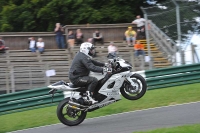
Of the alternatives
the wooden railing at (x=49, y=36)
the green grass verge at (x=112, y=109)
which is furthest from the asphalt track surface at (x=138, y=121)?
the wooden railing at (x=49, y=36)

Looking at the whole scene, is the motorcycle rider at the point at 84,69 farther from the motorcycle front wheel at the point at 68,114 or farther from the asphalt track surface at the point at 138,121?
the asphalt track surface at the point at 138,121

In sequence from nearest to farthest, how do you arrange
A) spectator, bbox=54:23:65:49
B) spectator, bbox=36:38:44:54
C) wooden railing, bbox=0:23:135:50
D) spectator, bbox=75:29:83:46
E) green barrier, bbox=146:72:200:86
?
1. green barrier, bbox=146:72:200:86
2. spectator, bbox=36:38:44:54
3. spectator, bbox=75:29:83:46
4. spectator, bbox=54:23:65:49
5. wooden railing, bbox=0:23:135:50

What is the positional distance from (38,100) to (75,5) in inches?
537

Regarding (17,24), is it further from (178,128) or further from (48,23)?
(178,128)

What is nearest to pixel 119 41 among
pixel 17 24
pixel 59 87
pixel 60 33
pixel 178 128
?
pixel 60 33

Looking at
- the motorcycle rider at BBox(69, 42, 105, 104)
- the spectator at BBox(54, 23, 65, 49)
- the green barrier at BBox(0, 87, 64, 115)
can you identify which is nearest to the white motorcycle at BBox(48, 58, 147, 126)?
the motorcycle rider at BBox(69, 42, 105, 104)

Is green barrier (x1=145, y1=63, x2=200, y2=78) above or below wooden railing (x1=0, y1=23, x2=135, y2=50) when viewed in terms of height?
below

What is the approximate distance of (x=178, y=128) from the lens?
8.38 metres

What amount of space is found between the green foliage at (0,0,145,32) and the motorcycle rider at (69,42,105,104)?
16486 millimetres

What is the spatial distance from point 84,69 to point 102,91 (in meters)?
0.66

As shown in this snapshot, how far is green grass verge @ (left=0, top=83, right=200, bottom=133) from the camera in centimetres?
1190

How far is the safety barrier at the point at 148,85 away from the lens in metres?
14.5

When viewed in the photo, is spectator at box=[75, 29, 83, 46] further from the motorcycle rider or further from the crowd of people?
the motorcycle rider

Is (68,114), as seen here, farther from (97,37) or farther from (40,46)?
(97,37)
